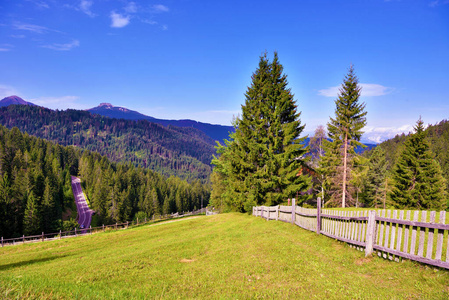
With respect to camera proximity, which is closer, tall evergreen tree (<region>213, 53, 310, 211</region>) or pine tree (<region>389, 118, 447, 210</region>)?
tall evergreen tree (<region>213, 53, 310, 211</region>)

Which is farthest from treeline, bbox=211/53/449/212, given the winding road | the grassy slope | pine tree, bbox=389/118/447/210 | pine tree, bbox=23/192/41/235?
the winding road

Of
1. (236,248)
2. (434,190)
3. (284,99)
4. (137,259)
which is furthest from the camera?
(434,190)

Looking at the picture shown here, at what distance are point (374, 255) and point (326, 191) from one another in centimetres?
2981

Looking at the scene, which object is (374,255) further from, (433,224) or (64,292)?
(64,292)

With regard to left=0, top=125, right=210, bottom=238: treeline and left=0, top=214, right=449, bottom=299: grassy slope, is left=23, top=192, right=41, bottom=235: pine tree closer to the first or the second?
left=0, top=125, right=210, bottom=238: treeline

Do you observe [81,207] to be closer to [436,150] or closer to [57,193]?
[57,193]

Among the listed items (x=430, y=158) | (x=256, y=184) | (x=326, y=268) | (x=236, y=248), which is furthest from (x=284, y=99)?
(x=430, y=158)

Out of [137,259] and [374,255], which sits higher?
[374,255]

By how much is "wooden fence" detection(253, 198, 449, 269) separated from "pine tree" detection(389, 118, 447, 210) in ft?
90.6

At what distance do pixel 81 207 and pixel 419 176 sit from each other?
131 meters

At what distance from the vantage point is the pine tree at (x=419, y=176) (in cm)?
3203

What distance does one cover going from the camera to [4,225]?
65312 millimetres

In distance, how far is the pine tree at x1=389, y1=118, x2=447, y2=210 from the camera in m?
32.0

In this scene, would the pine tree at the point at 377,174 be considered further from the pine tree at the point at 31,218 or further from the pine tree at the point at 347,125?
the pine tree at the point at 31,218
